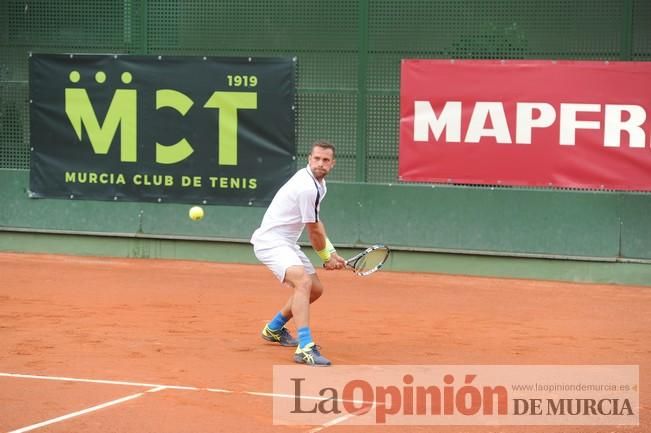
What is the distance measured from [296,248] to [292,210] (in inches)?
14.3

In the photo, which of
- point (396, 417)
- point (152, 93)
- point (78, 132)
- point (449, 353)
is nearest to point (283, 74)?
point (152, 93)

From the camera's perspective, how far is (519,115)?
14.1 m

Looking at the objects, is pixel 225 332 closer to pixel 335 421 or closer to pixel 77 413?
pixel 77 413

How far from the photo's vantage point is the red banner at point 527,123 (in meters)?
13.7

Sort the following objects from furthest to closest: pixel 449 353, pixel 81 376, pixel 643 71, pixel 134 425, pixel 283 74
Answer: pixel 283 74, pixel 643 71, pixel 449 353, pixel 81 376, pixel 134 425

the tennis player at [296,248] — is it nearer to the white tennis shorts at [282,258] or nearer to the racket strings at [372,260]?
the white tennis shorts at [282,258]

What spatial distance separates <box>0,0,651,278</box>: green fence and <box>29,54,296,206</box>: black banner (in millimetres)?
213

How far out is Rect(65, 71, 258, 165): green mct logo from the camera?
1516 cm

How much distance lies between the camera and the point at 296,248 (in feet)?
31.5

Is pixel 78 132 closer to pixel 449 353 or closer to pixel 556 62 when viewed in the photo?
pixel 556 62

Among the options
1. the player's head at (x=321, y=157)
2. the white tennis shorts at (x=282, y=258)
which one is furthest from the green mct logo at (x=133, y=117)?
the player's head at (x=321, y=157)

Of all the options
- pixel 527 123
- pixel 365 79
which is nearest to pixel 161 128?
pixel 365 79

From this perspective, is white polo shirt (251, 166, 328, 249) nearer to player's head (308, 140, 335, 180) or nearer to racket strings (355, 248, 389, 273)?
player's head (308, 140, 335, 180)

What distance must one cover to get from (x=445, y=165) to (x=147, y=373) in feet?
22.2
